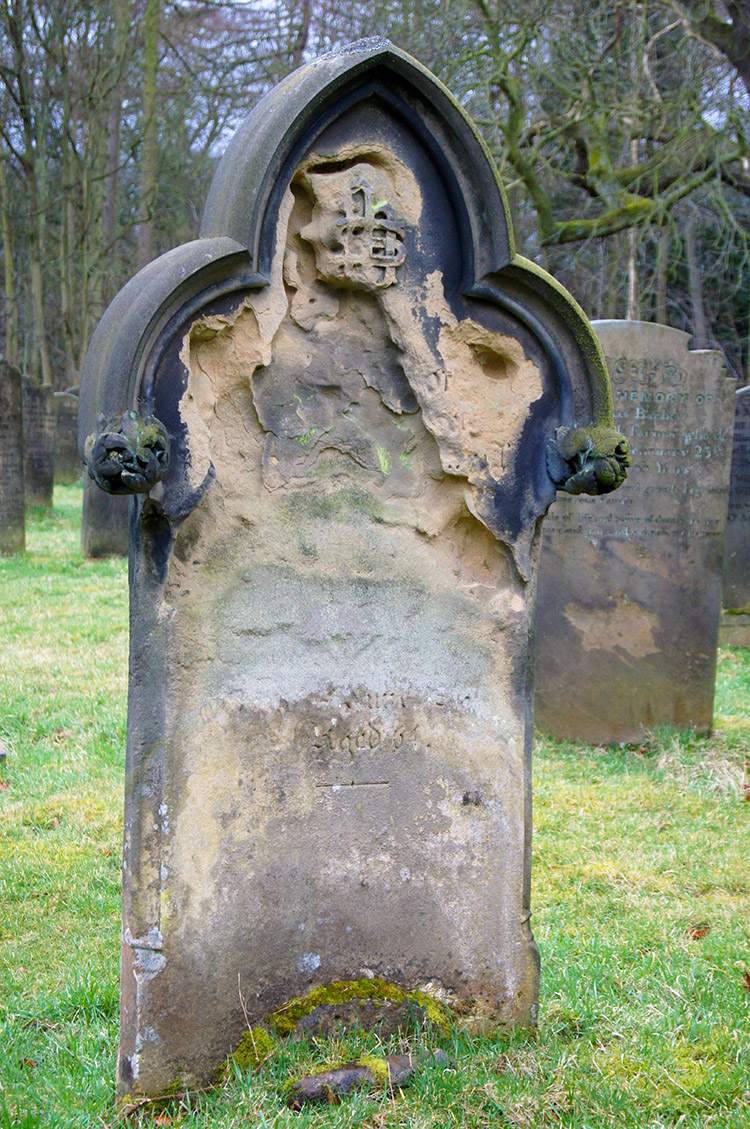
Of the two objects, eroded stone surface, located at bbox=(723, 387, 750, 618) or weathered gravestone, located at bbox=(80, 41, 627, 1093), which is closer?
weathered gravestone, located at bbox=(80, 41, 627, 1093)

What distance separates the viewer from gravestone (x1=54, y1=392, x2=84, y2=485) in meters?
18.8

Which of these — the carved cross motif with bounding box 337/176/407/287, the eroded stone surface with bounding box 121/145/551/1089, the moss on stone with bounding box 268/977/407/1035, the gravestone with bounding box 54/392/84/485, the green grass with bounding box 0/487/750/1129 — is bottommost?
the green grass with bounding box 0/487/750/1129

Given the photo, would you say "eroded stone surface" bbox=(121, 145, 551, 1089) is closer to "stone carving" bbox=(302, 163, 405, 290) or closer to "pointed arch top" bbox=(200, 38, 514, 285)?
"stone carving" bbox=(302, 163, 405, 290)

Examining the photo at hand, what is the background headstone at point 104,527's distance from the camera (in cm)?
1125

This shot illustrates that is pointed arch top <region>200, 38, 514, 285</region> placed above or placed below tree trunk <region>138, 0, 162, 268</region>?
below

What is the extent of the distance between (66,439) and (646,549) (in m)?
15.7

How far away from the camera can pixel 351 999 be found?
9.21 ft

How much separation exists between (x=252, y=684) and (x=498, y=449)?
925mm

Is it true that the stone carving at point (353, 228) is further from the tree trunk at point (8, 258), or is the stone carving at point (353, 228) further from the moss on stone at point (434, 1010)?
the tree trunk at point (8, 258)

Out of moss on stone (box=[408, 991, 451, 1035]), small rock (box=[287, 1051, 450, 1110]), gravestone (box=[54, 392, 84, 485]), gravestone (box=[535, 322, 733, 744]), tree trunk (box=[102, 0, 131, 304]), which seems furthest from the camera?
gravestone (box=[54, 392, 84, 485])

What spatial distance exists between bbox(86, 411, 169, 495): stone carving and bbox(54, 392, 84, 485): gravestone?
55.1 ft

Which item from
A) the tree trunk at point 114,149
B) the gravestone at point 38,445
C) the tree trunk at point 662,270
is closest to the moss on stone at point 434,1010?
the tree trunk at point 662,270

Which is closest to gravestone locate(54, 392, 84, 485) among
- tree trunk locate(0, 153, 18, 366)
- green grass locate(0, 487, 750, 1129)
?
tree trunk locate(0, 153, 18, 366)

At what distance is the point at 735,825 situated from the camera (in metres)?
5.00
